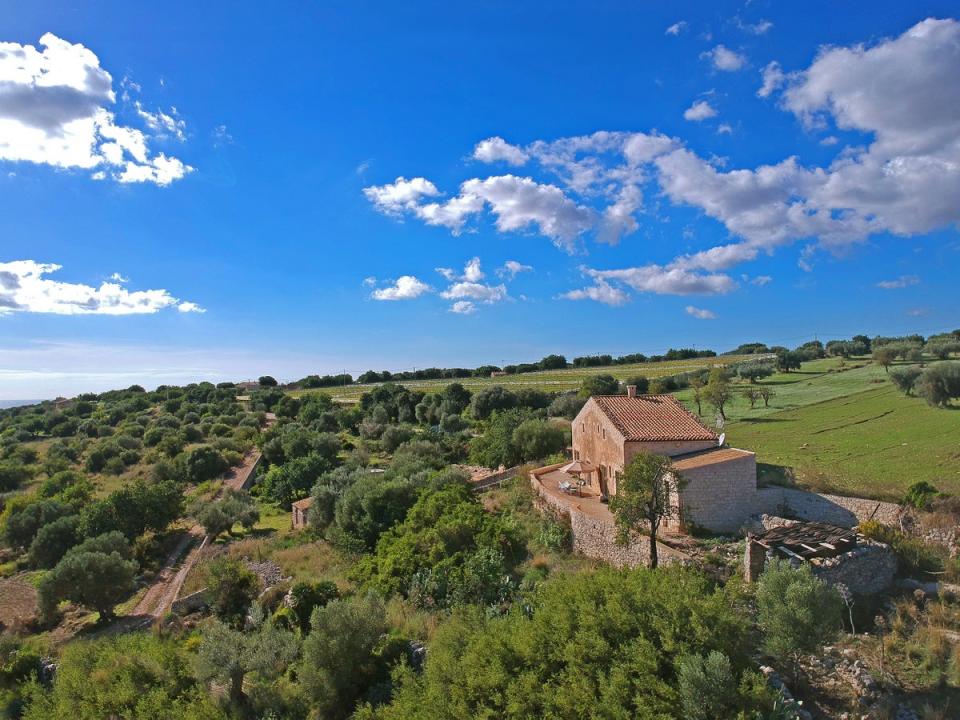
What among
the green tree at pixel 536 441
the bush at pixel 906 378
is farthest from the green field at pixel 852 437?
the green tree at pixel 536 441

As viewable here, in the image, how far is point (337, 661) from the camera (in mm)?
15133

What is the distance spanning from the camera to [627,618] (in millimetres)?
11484

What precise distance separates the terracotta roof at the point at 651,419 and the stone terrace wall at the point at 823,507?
3.84 meters

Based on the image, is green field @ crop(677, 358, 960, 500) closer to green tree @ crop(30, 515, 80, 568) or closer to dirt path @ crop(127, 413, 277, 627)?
dirt path @ crop(127, 413, 277, 627)

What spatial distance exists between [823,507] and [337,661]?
17168 millimetres

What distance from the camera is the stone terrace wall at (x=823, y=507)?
→ 18.5 m

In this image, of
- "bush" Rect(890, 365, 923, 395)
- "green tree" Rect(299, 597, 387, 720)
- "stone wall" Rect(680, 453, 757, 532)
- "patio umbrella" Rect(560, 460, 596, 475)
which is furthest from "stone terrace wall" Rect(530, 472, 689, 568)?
"bush" Rect(890, 365, 923, 395)

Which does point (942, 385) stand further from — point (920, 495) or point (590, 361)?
point (590, 361)

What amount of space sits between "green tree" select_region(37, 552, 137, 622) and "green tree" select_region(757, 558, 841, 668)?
25459 millimetres

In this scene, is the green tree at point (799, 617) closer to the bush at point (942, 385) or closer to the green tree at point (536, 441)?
the green tree at point (536, 441)

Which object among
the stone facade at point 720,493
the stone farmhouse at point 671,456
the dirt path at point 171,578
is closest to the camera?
the stone facade at point 720,493

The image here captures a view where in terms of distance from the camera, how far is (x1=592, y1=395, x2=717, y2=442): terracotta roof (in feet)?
75.9

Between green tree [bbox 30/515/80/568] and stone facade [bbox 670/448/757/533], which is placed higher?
stone facade [bbox 670/448/757/533]

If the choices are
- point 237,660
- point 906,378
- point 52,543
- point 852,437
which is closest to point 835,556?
point 237,660
